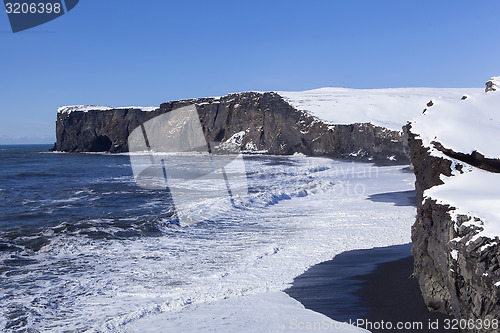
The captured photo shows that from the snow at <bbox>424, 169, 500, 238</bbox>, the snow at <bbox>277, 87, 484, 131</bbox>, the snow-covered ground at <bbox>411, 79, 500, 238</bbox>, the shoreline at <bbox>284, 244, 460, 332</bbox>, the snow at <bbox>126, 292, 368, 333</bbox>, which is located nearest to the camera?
the snow at <bbox>424, 169, 500, 238</bbox>

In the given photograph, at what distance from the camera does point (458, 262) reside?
4.41m

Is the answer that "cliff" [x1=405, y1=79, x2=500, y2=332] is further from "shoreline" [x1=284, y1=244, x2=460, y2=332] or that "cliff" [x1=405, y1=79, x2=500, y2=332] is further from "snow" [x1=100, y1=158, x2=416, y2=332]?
"snow" [x1=100, y1=158, x2=416, y2=332]

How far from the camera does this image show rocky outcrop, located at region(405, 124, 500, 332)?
400cm

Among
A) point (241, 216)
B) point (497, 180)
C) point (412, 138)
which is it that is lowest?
point (241, 216)

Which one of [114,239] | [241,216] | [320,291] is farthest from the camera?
[241,216]

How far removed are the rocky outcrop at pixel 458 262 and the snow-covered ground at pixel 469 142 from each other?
0.11 m

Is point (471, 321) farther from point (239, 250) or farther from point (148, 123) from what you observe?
point (148, 123)

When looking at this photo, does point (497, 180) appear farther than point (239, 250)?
No

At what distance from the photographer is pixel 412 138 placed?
8.21m

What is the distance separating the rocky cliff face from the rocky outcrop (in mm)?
27857

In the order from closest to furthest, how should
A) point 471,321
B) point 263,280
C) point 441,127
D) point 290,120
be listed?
point 471,321, point 263,280, point 441,127, point 290,120

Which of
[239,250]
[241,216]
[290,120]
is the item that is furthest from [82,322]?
[290,120]

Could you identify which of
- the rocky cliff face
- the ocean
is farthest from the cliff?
the rocky cliff face

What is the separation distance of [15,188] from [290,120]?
3910 cm
